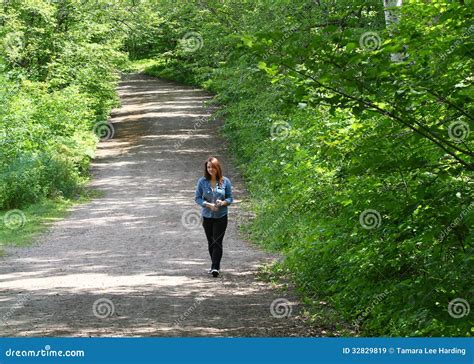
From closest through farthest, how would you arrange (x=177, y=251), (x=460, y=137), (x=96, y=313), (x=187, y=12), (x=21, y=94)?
Answer: (x=460, y=137)
(x=96, y=313)
(x=177, y=251)
(x=21, y=94)
(x=187, y=12)

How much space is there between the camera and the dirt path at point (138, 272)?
9.02m

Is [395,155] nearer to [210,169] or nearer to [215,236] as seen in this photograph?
[210,169]

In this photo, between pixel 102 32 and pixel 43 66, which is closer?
pixel 43 66

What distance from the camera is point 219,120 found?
43.2 meters

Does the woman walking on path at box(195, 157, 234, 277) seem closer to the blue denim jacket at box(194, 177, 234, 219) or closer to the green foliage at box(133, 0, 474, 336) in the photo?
the blue denim jacket at box(194, 177, 234, 219)

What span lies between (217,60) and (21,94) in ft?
24.3

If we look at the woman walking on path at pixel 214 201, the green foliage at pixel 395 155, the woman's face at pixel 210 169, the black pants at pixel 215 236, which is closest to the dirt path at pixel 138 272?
the black pants at pixel 215 236

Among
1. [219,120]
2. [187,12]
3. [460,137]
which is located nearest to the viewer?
[460,137]

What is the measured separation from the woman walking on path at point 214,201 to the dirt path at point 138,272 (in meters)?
0.58

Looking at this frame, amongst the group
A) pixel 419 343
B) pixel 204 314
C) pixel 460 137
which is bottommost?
pixel 204 314

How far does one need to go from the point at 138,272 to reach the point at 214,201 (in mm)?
1968

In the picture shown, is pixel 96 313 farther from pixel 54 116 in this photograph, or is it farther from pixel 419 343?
pixel 54 116

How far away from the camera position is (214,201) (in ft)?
42.6

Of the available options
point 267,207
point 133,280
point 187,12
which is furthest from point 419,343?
point 187,12
